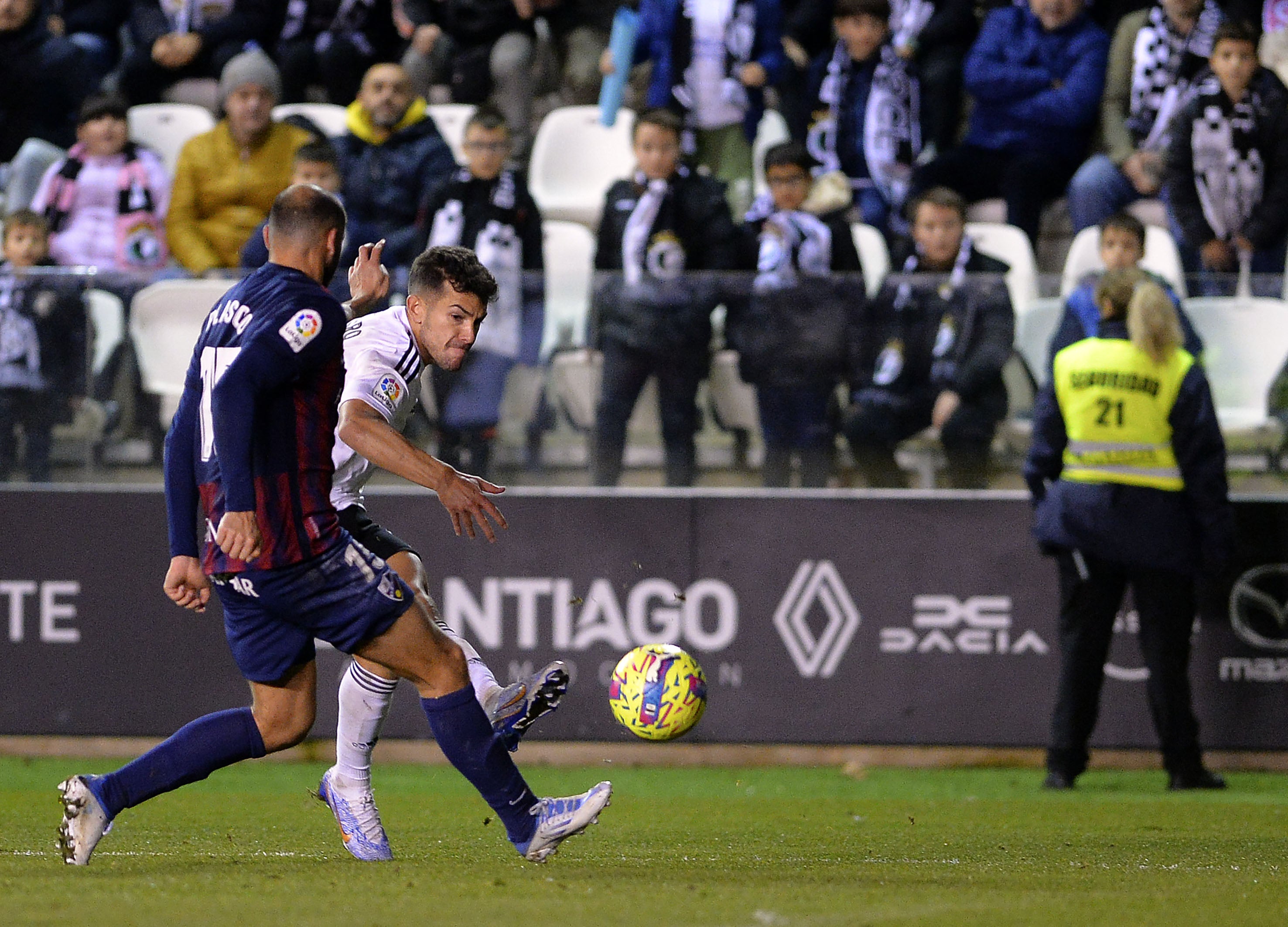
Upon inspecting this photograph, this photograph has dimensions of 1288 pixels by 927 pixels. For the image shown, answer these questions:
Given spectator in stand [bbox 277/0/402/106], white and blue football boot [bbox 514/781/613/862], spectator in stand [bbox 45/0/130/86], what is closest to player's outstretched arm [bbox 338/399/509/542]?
white and blue football boot [bbox 514/781/613/862]

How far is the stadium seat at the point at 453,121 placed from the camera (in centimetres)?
1253

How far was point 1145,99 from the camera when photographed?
12.0 m

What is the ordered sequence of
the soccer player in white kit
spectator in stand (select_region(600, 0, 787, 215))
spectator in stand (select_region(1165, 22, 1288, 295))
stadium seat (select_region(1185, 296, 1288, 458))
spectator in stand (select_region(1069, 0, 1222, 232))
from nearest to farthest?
the soccer player in white kit
stadium seat (select_region(1185, 296, 1288, 458))
spectator in stand (select_region(1165, 22, 1288, 295))
spectator in stand (select_region(1069, 0, 1222, 232))
spectator in stand (select_region(600, 0, 787, 215))

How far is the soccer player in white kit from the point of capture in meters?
5.63

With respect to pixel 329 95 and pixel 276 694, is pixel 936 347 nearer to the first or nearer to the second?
pixel 276 694

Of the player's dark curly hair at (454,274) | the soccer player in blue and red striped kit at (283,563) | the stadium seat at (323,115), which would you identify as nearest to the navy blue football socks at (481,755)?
the soccer player in blue and red striped kit at (283,563)

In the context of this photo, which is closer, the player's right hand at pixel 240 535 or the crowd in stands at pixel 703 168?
the player's right hand at pixel 240 535

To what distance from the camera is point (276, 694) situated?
18.5 feet

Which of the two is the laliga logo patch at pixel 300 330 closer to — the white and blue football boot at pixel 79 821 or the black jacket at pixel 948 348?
the white and blue football boot at pixel 79 821

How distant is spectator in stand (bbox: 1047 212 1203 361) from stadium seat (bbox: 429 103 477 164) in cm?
472

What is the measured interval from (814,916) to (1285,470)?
5.80m

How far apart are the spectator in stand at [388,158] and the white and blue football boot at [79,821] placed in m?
5.79

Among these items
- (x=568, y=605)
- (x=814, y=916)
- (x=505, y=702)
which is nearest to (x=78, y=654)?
(x=568, y=605)

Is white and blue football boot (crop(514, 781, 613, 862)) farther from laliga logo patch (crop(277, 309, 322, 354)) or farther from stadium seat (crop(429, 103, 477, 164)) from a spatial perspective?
stadium seat (crop(429, 103, 477, 164))
